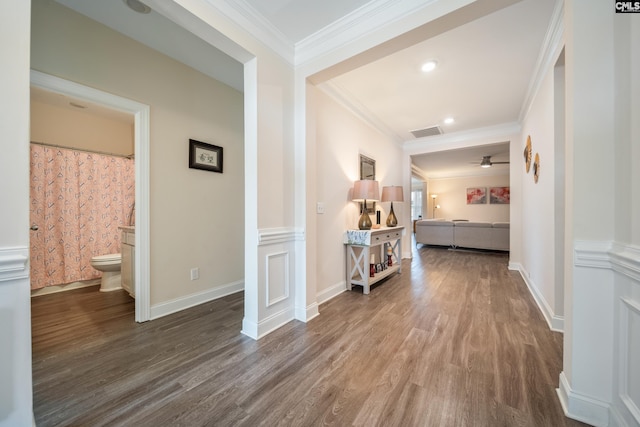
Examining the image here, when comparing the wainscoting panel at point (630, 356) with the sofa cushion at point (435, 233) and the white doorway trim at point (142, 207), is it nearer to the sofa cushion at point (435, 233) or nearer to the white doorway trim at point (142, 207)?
the white doorway trim at point (142, 207)

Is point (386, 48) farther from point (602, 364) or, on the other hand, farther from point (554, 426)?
point (554, 426)

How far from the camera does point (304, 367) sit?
1.59 metres

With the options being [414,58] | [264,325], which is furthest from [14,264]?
[414,58]

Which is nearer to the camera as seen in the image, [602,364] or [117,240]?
[602,364]

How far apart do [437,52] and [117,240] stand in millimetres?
4553

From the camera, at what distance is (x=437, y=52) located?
224 centimetres

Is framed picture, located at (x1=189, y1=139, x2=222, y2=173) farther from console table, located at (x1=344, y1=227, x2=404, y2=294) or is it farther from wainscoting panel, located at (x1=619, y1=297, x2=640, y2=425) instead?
wainscoting panel, located at (x1=619, y1=297, x2=640, y2=425)

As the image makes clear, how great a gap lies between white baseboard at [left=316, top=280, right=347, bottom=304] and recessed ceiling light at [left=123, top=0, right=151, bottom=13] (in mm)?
2910

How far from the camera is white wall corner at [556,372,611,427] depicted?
1.13 m

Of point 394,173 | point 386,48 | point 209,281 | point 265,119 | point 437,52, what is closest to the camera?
point 386,48

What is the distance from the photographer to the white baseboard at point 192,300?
2.30 meters

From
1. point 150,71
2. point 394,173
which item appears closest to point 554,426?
point 150,71

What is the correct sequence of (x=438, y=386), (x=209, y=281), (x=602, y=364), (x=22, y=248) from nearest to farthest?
(x=22, y=248) < (x=602, y=364) < (x=438, y=386) < (x=209, y=281)

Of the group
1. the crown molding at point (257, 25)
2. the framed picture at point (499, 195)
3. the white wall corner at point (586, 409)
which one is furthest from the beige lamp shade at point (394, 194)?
the framed picture at point (499, 195)
